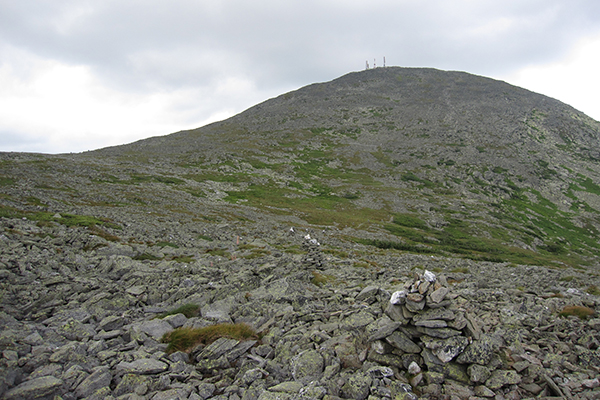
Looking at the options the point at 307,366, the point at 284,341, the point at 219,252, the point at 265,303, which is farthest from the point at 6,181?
the point at 307,366

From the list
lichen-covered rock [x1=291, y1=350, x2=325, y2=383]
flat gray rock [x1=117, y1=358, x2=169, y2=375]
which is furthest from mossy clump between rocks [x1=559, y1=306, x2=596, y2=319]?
flat gray rock [x1=117, y1=358, x2=169, y2=375]

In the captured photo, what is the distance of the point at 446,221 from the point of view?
78.2 metres

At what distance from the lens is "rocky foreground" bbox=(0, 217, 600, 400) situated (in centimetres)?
806

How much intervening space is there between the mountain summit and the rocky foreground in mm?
32198

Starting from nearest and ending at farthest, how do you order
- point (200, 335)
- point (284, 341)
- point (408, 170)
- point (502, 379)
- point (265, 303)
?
point (502, 379)
point (284, 341)
point (200, 335)
point (265, 303)
point (408, 170)

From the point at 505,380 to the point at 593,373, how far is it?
2.63 metres

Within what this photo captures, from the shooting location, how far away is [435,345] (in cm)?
870

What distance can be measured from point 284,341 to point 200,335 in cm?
346

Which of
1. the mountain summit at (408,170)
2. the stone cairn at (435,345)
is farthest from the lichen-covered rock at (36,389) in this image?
the mountain summit at (408,170)

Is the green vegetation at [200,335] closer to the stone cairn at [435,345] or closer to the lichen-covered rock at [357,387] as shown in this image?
the lichen-covered rock at [357,387]

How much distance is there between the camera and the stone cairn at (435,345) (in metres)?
8.09

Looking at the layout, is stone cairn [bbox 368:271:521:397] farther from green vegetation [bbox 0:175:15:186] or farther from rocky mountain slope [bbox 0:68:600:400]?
green vegetation [bbox 0:175:15:186]

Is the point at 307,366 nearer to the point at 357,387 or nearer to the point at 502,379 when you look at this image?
the point at 357,387

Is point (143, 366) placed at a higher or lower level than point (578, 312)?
higher
